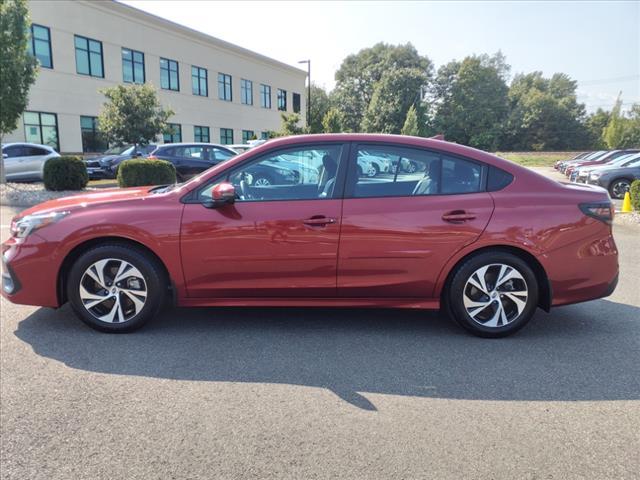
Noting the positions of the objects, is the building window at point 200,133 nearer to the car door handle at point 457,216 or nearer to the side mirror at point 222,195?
the side mirror at point 222,195

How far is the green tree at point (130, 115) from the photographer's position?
20375 millimetres

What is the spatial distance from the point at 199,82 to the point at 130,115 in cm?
1969

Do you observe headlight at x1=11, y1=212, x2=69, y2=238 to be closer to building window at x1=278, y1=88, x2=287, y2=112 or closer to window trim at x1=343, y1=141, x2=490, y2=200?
window trim at x1=343, y1=141, x2=490, y2=200

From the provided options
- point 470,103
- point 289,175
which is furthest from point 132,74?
point 470,103

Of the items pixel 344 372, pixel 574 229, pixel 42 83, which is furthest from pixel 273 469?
pixel 42 83

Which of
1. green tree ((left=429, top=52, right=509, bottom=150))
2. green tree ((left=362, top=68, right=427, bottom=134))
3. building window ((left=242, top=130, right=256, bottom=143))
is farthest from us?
green tree ((left=429, top=52, right=509, bottom=150))

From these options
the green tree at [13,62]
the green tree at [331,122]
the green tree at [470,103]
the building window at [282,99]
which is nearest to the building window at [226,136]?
the building window at [282,99]

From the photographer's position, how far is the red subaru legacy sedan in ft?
13.1

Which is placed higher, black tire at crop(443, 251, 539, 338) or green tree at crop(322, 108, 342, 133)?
green tree at crop(322, 108, 342, 133)

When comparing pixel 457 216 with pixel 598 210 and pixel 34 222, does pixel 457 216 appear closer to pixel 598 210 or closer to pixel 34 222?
pixel 598 210

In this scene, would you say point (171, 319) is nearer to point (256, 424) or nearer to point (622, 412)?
point (256, 424)

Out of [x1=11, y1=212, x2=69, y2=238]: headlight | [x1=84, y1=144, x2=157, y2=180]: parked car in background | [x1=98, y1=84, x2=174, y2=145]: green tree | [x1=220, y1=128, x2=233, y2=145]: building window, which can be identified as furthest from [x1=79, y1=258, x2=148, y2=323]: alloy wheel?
[x1=220, y1=128, x2=233, y2=145]: building window

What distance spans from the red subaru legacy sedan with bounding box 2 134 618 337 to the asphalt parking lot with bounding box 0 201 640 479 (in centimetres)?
33

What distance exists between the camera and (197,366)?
3611 mm
